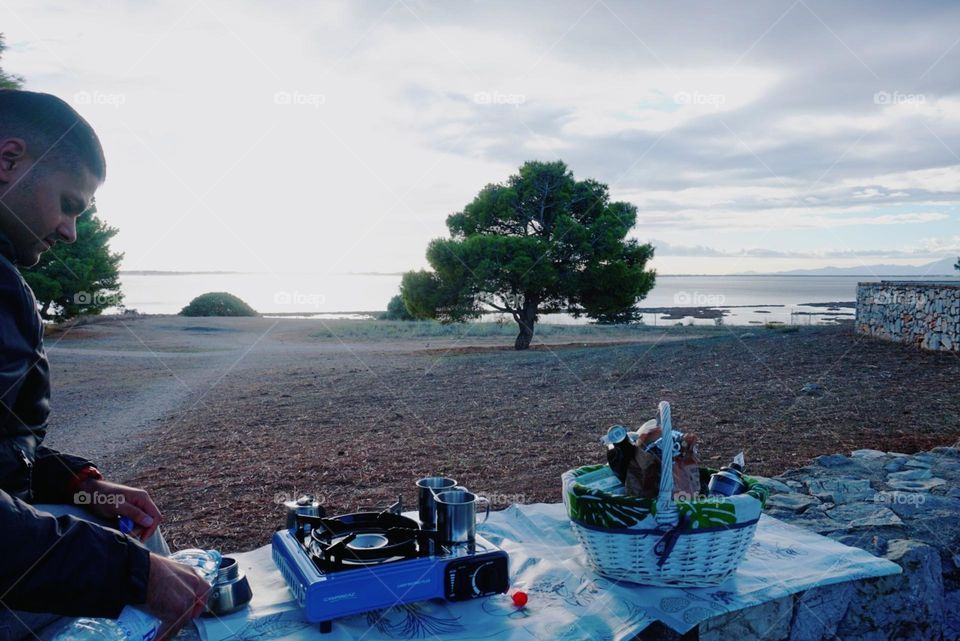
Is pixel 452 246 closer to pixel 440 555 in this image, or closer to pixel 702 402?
pixel 702 402

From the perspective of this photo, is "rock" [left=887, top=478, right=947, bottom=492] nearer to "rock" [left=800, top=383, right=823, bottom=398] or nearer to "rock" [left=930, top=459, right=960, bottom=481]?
"rock" [left=930, top=459, right=960, bottom=481]

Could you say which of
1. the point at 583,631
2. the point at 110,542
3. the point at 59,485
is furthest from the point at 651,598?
the point at 59,485

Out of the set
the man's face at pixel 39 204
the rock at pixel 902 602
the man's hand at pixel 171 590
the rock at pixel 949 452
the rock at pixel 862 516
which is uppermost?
the man's face at pixel 39 204

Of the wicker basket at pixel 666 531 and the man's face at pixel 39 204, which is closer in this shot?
the man's face at pixel 39 204

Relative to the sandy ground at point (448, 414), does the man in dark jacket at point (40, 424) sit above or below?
above

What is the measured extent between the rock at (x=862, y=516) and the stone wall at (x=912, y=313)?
8.93 meters

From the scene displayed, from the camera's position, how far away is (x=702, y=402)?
8.03 meters

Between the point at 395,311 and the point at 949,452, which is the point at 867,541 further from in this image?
the point at 395,311

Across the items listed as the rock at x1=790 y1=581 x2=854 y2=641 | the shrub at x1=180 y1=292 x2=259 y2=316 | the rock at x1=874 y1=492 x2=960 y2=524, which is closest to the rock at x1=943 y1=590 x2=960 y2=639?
the rock at x1=874 y1=492 x2=960 y2=524

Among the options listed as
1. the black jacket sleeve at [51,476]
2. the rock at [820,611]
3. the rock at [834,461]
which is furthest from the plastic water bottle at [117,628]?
the rock at [834,461]

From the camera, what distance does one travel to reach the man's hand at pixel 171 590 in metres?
1.42

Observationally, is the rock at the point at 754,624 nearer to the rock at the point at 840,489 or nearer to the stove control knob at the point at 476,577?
the stove control knob at the point at 476,577

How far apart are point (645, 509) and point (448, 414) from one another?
5.74 metres

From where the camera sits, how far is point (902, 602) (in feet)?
8.64
